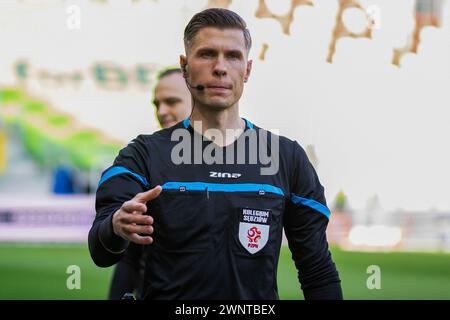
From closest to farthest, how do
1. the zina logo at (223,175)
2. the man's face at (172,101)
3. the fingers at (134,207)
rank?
the fingers at (134,207) → the zina logo at (223,175) → the man's face at (172,101)

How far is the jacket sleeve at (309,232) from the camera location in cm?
280

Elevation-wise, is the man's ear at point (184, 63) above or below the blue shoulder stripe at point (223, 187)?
above

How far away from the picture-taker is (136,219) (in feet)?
7.84

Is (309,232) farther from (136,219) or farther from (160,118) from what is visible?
(160,118)

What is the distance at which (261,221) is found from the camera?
2688mm

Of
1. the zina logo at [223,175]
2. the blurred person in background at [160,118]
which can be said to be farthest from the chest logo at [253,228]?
the blurred person in background at [160,118]

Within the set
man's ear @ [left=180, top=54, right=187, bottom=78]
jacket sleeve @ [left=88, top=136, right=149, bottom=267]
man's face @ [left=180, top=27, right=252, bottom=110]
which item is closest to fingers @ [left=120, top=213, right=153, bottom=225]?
jacket sleeve @ [left=88, top=136, right=149, bottom=267]

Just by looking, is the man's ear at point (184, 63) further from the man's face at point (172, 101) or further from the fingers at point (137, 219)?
the man's face at point (172, 101)

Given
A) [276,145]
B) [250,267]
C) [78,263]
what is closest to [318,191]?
[276,145]

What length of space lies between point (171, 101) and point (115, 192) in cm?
227

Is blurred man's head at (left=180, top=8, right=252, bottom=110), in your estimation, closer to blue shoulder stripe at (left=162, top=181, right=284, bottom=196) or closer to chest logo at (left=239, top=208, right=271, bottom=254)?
blue shoulder stripe at (left=162, top=181, right=284, bottom=196)

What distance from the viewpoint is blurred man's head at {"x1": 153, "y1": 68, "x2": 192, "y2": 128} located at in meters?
4.78

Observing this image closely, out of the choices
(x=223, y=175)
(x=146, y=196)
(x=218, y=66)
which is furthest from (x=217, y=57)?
(x=146, y=196)

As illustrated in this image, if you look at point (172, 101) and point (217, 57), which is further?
point (172, 101)
